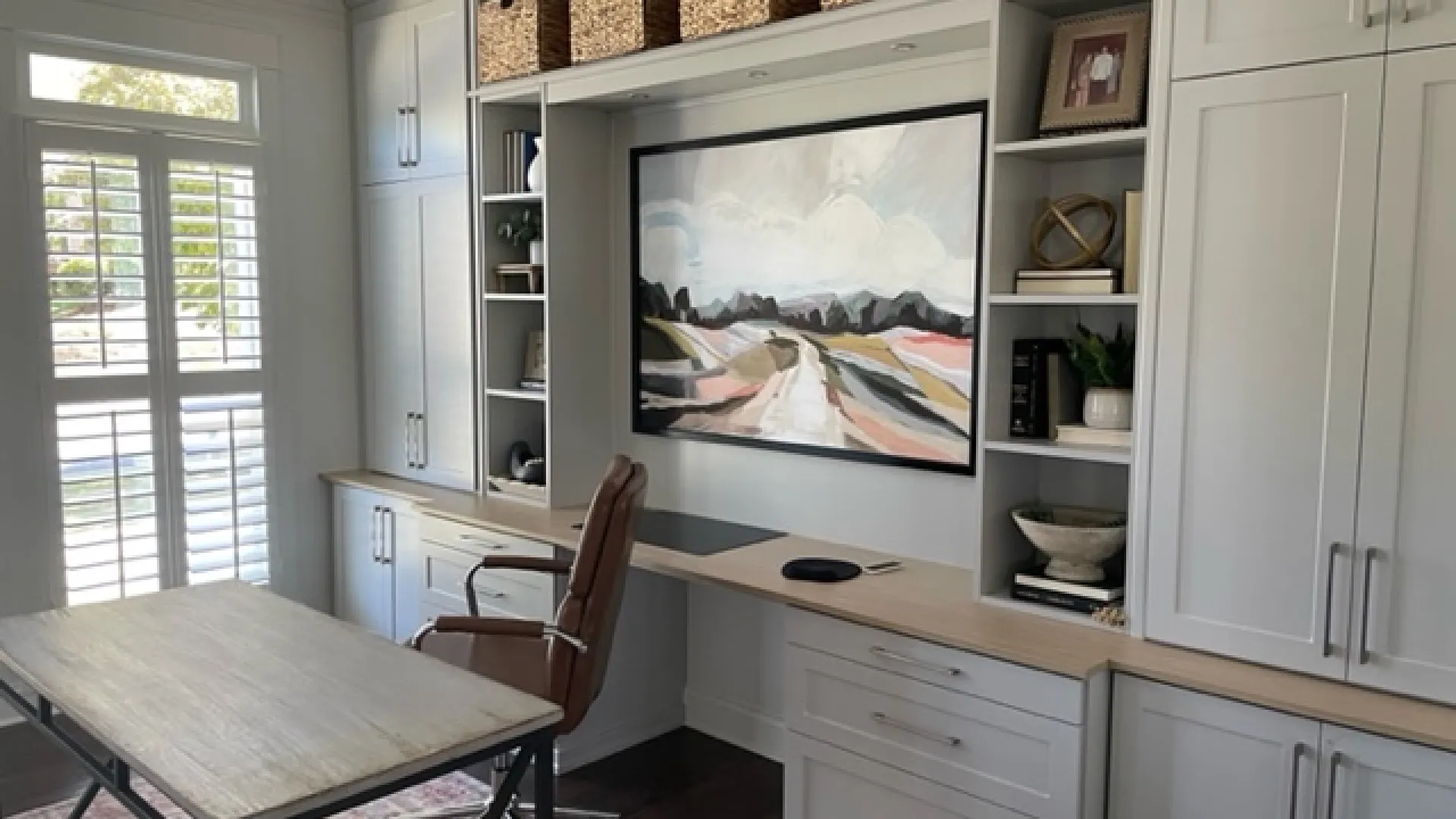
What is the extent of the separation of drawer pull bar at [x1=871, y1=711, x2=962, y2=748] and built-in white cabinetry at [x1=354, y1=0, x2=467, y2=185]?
2.51 metres

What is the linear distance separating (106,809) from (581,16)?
110 inches

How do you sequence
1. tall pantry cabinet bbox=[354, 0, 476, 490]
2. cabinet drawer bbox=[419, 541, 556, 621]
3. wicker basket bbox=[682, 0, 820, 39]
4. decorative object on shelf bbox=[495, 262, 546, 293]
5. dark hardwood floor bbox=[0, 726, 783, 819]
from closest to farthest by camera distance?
1. wicker basket bbox=[682, 0, 820, 39]
2. dark hardwood floor bbox=[0, 726, 783, 819]
3. cabinet drawer bbox=[419, 541, 556, 621]
4. decorative object on shelf bbox=[495, 262, 546, 293]
5. tall pantry cabinet bbox=[354, 0, 476, 490]

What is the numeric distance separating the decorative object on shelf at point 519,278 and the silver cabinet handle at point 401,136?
680mm

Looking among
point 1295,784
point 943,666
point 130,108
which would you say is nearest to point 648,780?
point 943,666

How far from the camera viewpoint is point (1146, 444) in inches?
94.8

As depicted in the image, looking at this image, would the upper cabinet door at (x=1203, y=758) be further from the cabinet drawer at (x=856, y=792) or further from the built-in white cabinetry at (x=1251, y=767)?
the cabinet drawer at (x=856, y=792)

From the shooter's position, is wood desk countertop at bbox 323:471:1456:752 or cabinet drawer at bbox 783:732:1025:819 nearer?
wood desk countertop at bbox 323:471:1456:752

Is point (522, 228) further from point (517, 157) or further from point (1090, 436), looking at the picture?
point (1090, 436)

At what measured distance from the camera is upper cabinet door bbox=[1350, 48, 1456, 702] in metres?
2.00

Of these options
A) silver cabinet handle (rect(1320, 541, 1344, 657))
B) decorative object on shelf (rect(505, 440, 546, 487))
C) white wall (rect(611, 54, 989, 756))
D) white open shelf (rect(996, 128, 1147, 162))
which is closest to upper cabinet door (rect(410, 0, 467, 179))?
white wall (rect(611, 54, 989, 756))

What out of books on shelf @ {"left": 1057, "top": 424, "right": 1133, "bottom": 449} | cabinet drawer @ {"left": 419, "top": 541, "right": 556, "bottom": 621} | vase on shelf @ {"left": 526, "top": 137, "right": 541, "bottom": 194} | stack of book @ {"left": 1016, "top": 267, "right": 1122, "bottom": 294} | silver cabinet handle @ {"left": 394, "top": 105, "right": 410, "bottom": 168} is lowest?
cabinet drawer @ {"left": 419, "top": 541, "right": 556, "bottom": 621}

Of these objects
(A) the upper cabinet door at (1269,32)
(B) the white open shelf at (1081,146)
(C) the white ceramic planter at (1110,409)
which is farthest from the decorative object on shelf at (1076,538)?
(A) the upper cabinet door at (1269,32)

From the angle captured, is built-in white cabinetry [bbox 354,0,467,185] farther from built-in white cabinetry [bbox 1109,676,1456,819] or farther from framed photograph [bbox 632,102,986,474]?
built-in white cabinetry [bbox 1109,676,1456,819]

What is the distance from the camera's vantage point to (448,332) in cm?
420
